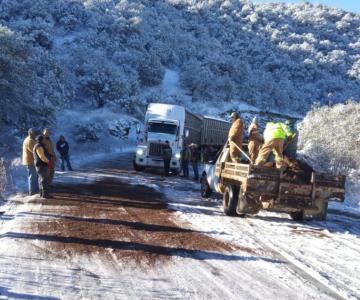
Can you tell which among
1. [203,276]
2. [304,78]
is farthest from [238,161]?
[304,78]

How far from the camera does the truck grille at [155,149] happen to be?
21.7 meters

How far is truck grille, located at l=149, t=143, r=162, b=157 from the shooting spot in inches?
856

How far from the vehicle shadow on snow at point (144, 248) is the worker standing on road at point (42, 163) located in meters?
4.12

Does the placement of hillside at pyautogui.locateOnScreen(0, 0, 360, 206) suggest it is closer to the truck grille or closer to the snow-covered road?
the truck grille

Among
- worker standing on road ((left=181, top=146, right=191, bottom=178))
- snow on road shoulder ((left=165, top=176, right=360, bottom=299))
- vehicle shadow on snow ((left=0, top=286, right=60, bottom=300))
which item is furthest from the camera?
worker standing on road ((left=181, top=146, right=191, bottom=178))

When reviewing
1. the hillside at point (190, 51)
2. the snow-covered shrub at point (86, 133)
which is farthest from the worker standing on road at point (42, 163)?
the hillside at point (190, 51)

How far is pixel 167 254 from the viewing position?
6.74 meters

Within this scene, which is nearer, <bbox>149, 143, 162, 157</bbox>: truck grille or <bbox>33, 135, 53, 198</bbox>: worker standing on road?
<bbox>33, 135, 53, 198</bbox>: worker standing on road

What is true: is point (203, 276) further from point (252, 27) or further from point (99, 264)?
point (252, 27)

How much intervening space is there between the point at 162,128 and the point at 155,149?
1185 mm

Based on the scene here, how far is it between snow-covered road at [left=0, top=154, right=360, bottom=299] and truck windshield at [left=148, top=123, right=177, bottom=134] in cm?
1107

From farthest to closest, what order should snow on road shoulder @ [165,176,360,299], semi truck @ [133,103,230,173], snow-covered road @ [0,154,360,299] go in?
semi truck @ [133,103,230,173] → snow on road shoulder @ [165,176,360,299] → snow-covered road @ [0,154,360,299]

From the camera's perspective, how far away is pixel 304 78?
7875cm

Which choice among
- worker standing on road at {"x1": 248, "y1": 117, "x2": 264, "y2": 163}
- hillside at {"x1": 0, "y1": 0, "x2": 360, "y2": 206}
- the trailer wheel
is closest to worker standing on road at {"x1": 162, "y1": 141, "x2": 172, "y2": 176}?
worker standing on road at {"x1": 248, "y1": 117, "x2": 264, "y2": 163}
